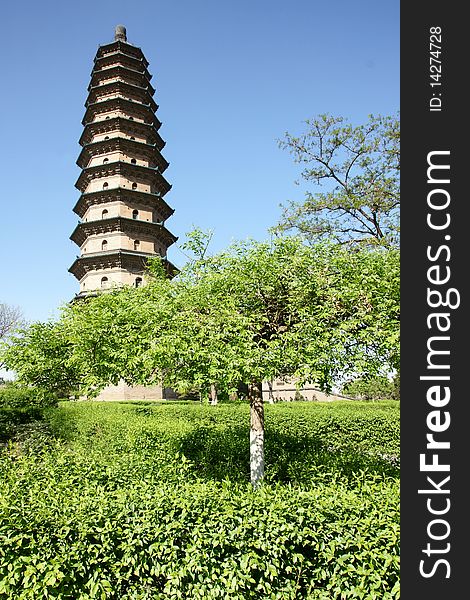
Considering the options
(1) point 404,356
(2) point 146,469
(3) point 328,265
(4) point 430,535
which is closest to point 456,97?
(1) point 404,356

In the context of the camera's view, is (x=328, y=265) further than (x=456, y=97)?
Yes

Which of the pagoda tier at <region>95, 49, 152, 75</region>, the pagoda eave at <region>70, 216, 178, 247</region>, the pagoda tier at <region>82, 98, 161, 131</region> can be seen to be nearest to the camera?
the pagoda eave at <region>70, 216, 178, 247</region>

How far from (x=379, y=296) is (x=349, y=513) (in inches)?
105

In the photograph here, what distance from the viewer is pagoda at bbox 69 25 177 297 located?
31328 mm

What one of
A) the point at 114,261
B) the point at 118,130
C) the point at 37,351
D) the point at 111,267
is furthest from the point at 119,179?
the point at 37,351

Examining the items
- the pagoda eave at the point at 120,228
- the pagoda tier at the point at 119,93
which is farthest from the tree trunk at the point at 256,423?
the pagoda tier at the point at 119,93

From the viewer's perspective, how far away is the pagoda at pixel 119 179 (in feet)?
103

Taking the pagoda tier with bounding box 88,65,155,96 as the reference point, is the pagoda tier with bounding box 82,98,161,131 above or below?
below

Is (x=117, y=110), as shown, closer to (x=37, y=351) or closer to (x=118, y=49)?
(x=118, y=49)

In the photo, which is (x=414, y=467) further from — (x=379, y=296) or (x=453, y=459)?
(x=379, y=296)

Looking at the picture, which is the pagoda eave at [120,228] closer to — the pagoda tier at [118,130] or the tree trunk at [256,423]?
the pagoda tier at [118,130]

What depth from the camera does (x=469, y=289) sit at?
273cm

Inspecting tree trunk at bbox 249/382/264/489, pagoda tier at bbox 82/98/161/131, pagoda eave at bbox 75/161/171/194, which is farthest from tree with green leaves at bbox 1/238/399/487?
pagoda tier at bbox 82/98/161/131

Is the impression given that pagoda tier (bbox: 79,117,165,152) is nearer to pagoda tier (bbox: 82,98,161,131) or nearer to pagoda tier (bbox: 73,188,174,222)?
pagoda tier (bbox: 82,98,161,131)
